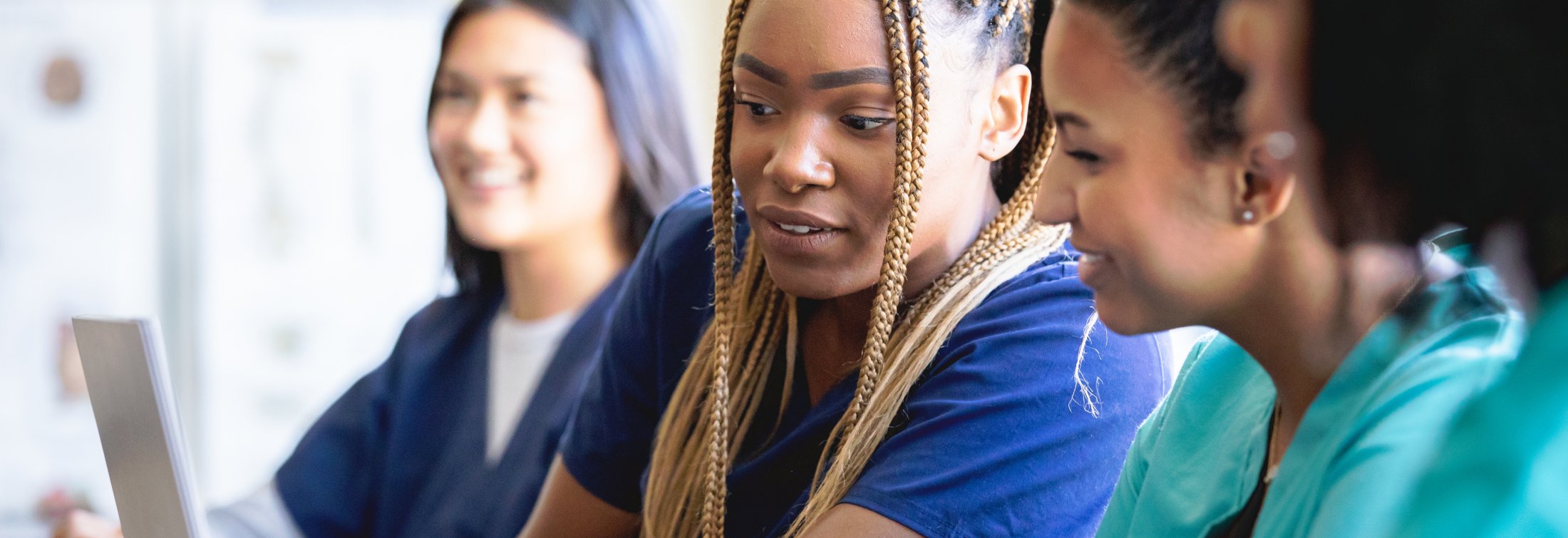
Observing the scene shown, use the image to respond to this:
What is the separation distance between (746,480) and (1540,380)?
0.60m

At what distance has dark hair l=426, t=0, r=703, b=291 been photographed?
1452 millimetres

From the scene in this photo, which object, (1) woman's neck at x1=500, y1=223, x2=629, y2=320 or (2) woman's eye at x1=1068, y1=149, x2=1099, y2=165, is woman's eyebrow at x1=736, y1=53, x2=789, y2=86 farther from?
(1) woman's neck at x1=500, y1=223, x2=629, y2=320

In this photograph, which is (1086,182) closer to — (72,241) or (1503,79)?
(1503,79)

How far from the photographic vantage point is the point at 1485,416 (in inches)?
17.3

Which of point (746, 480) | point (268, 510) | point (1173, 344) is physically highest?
point (1173, 344)

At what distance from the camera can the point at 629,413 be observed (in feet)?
3.58

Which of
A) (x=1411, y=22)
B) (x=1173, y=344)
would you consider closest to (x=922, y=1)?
(x=1173, y=344)

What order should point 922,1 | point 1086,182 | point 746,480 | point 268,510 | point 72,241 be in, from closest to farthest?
point 1086,182
point 922,1
point 746,480
point 268,510
point 72,241

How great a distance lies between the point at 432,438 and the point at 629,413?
0.46 meters

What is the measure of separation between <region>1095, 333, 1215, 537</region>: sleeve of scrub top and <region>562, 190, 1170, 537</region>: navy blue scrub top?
0.20 ft

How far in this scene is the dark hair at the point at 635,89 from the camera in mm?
1452

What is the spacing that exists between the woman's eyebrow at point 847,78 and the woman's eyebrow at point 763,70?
2cm

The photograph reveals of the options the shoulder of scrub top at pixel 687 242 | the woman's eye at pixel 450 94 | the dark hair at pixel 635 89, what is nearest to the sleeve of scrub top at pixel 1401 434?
the shoulder of scrub top at pixel 687 242

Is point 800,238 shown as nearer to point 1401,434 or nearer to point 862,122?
point 862,122
